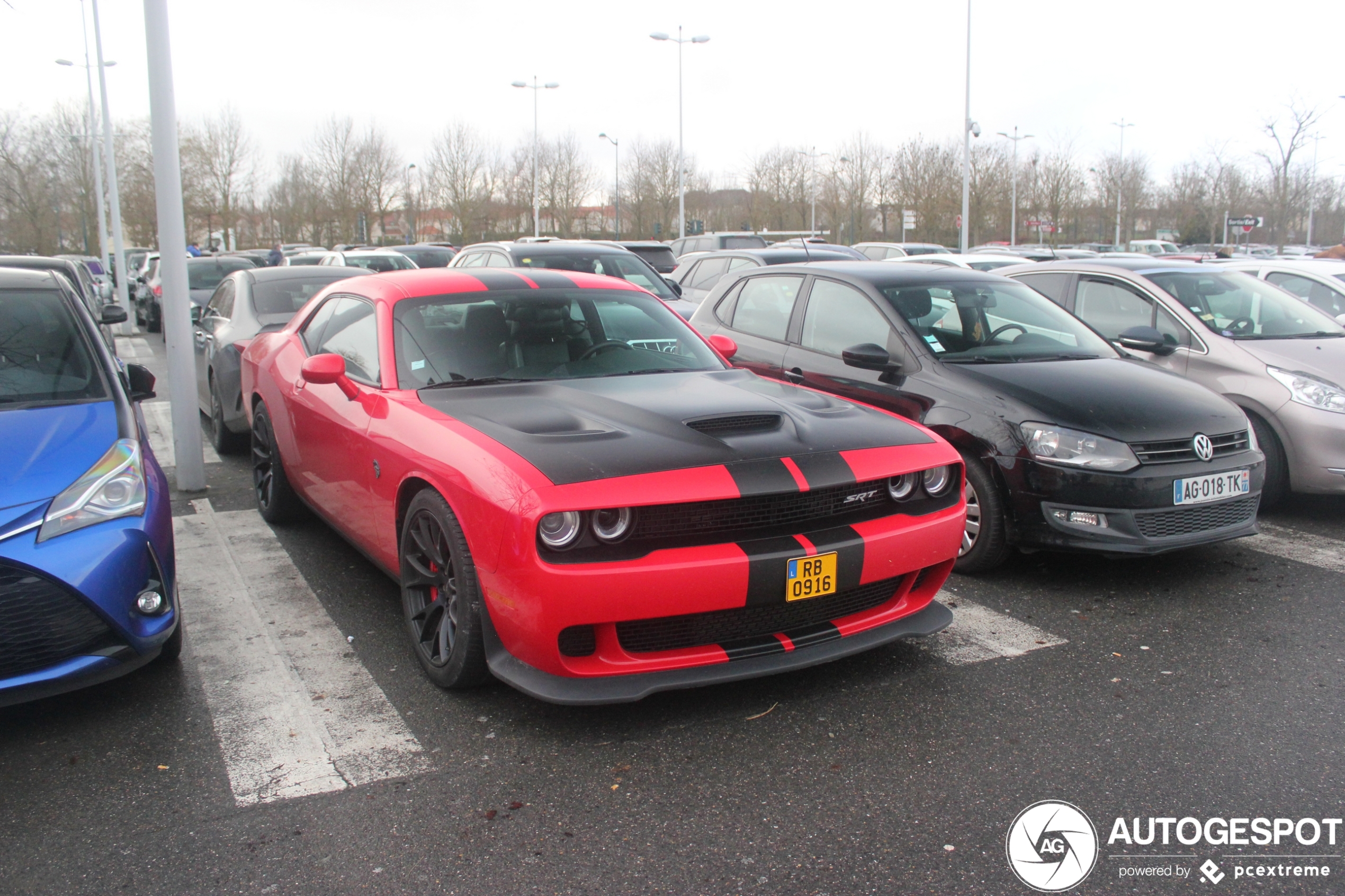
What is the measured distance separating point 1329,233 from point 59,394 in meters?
67.6

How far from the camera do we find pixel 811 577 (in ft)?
10.5

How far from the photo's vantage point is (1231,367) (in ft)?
20.5

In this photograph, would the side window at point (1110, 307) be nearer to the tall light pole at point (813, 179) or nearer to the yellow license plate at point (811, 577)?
the yellow license plate at point (811, 577)

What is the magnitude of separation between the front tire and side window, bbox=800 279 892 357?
1.05 m

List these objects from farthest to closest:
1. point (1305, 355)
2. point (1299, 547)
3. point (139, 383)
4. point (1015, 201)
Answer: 1. point (1015, 201)
2. point (1305, 355)
3. point (1299, 547)
4. point (139, 383)

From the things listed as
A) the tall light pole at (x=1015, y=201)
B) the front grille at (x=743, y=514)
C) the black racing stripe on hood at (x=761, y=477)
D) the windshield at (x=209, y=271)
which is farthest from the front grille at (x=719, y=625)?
the tall light pole at (x=1015, y=201)

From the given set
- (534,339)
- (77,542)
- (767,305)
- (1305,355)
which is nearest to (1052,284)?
(1305,355)

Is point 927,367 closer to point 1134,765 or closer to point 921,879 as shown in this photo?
point 1134,765

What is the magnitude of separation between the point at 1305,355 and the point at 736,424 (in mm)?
4696

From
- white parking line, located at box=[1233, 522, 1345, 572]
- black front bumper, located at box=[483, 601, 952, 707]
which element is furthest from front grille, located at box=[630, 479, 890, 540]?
white parking line, located at box=[1233, 522, 1345, 572]

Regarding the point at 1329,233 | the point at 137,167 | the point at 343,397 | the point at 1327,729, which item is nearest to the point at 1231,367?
the point at 1327,729

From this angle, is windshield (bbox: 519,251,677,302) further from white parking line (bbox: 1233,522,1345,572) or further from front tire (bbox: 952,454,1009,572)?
white parking line (bbox: 1233,522,1345,572)

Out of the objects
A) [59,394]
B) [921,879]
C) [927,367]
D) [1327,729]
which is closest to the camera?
[921,879]

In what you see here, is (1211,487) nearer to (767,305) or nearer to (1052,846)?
(1052,846)
